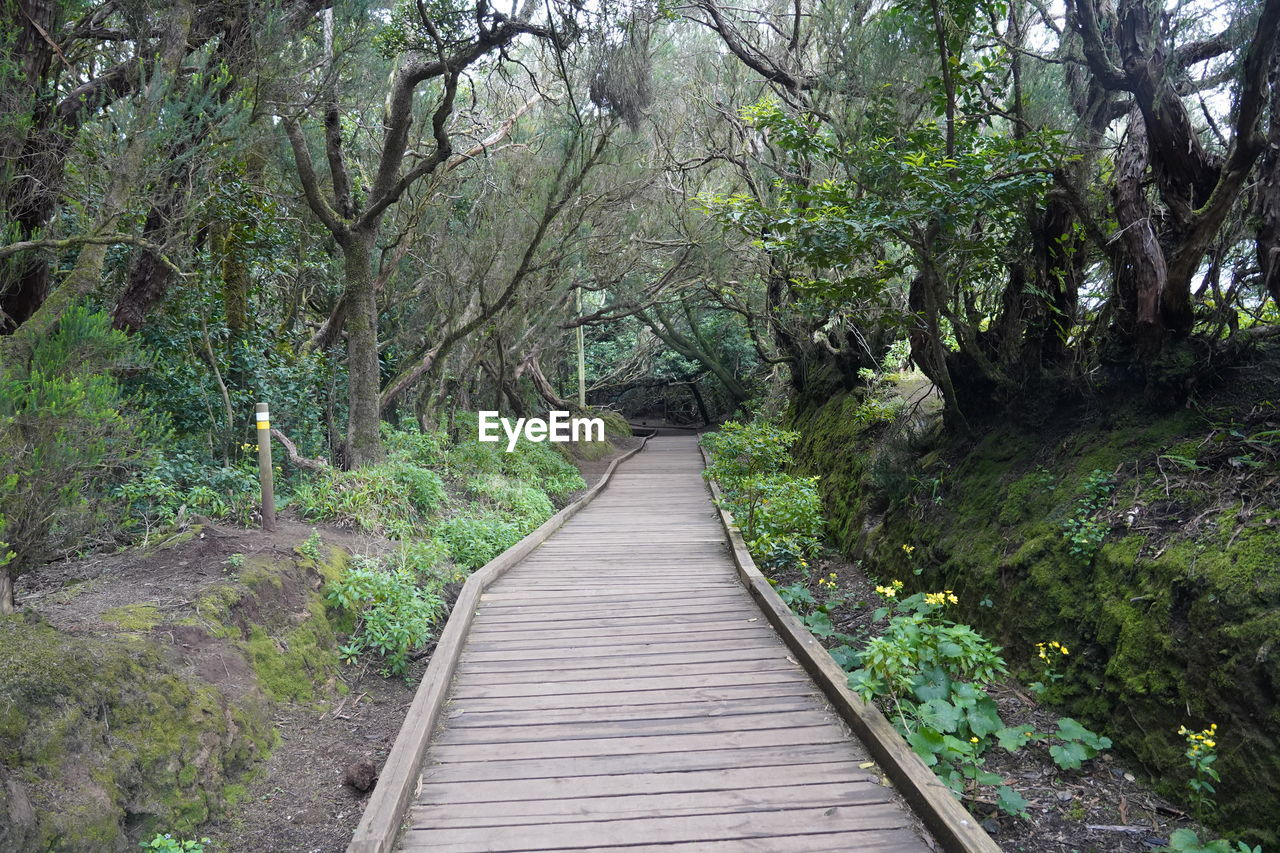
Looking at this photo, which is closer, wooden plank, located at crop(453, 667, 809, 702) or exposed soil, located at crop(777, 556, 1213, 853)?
exposed soil, located at crop(777, 556, 1213, 853)

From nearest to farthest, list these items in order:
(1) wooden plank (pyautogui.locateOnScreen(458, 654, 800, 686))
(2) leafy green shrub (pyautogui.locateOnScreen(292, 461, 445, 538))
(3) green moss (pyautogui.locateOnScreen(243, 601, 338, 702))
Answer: (3) green moss (pyautogui.locateOnScreen(243, 601, 338, 702))
(1) wooden plank (pyautogui.locateOnScreen(458, 654, 800, 686))
(2) leafy green shrub (pyautogui.locateOnScreen(292, 461, 445, 538))

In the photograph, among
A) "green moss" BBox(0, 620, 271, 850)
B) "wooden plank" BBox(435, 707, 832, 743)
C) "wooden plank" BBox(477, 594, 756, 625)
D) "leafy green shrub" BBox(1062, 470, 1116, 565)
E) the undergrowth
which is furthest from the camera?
"wooden plank" BBox(477, 594, 756, 625)

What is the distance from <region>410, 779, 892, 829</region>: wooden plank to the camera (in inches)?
121

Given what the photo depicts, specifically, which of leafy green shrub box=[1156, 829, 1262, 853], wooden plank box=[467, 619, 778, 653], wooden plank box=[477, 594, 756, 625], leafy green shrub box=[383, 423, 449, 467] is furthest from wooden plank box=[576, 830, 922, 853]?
leafy green shrub box=[383, 423, 449, 467]

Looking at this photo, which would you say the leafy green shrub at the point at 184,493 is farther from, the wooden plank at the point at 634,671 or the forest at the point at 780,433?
the wooden plank at the point at 634,671

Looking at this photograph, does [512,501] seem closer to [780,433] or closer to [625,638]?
[780,433]

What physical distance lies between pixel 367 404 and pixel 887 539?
553 centimetres

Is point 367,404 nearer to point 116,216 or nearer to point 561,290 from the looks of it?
point 116,216

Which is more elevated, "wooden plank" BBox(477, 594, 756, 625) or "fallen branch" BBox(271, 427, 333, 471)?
"fallen branch" BBox(271, 427, 333, 471)

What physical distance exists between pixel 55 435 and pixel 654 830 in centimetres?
298

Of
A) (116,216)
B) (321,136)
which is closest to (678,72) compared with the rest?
(321,136)

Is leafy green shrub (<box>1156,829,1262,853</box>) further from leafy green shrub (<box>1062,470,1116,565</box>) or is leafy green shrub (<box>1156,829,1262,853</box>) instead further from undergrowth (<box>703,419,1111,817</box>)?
leafy green shrub (<box>1062,470,1116,565</box>)

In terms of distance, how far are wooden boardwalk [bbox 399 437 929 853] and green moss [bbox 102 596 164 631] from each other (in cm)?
147

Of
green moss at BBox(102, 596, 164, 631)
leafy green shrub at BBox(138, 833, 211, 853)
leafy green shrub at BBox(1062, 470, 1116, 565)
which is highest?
leafy green shrub at BBox(1062, 470, 1116, 565)
